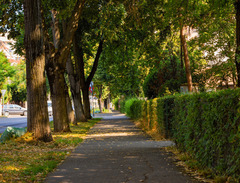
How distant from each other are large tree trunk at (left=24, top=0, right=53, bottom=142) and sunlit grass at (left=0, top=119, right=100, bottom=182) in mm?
A: 446

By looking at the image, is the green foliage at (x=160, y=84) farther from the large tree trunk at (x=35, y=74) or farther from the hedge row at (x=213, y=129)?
the hedge row at (x=213, y=129)

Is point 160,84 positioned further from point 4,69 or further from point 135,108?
point 4,69

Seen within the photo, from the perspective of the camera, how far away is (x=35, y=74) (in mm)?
12789

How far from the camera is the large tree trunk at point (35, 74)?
41.8 feet

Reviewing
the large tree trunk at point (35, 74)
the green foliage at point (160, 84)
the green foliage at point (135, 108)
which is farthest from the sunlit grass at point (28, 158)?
the green foliage at point (160, 84)

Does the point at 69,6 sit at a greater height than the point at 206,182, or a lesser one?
greater

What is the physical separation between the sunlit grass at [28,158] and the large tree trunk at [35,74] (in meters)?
0.45

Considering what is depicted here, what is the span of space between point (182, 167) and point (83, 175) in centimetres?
215

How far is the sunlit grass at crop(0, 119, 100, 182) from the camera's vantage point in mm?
7103

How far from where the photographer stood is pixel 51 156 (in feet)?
31.7

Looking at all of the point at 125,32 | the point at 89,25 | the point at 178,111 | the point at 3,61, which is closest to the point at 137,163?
the point at 178,111

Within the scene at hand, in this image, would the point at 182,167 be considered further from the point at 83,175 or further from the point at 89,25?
the point at 89,25

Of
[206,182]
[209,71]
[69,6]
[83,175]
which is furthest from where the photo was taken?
[209,71]

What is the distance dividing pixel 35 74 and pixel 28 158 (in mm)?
4124
